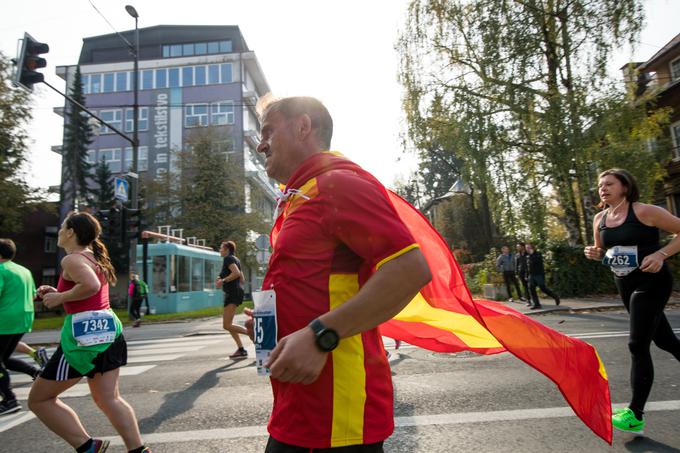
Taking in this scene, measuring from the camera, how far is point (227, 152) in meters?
36.9

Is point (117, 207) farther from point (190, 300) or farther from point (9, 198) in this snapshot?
point (9, 198)

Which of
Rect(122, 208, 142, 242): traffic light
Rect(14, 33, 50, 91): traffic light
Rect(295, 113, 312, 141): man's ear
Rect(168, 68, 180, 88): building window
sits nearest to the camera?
Rect(295, 113, 312, 141): man's ear

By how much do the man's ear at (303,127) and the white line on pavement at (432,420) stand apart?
9.60ft

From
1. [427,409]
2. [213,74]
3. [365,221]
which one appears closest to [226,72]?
[213,74]

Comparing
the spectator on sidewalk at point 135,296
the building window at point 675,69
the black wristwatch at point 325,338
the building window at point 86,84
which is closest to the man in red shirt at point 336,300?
the black wristwatch at point 325,338

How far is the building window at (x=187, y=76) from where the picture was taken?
1716 inches

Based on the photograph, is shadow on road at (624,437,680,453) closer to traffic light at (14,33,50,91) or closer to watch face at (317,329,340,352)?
watch face at (317,329,340,352)

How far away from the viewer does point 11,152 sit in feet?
91.9

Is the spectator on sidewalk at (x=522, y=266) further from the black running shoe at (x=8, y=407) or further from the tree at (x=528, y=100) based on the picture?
the black running shoe at (x=8, y=407)

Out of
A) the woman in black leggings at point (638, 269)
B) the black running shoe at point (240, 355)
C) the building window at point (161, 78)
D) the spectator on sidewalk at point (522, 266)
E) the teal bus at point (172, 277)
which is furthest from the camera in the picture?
the building window at point (161, 78)

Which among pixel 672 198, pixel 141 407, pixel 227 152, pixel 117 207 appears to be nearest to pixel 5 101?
pixel 227 152

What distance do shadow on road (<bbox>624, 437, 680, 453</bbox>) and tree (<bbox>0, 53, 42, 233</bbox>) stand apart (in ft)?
102

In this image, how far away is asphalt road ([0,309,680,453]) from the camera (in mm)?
3465

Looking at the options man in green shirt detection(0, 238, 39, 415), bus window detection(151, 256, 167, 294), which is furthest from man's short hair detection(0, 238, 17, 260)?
bus window detection(151, 256, 167, 294)
